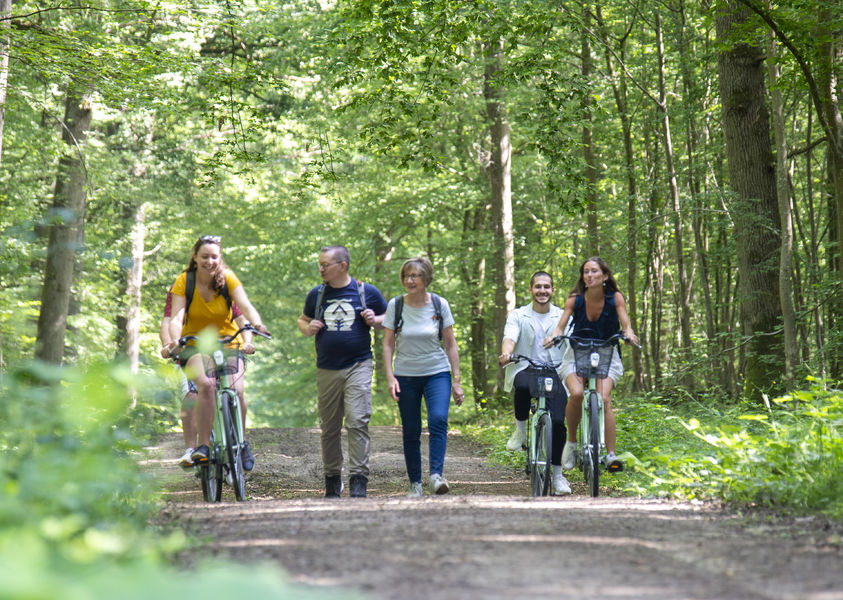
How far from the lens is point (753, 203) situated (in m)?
11.9

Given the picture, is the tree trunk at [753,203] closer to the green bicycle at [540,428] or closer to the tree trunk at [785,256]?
the tree trunk at [785,256]

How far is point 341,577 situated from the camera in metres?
3.56

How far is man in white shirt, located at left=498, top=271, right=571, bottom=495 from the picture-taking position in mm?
8852

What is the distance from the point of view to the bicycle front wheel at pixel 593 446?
7.92 metres

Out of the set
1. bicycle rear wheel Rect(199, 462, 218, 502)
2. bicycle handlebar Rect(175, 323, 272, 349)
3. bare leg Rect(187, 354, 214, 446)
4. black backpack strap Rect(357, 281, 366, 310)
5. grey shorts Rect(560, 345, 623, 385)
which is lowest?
bicycle rear wheel Rect(199, 462, 218, 502)

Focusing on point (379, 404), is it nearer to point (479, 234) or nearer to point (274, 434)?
point (479, 234)

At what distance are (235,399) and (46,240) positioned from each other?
12.8 m

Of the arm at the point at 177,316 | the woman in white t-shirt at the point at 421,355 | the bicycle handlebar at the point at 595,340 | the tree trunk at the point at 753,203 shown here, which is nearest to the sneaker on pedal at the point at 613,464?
the bicycle handlebar at the point at 595,340

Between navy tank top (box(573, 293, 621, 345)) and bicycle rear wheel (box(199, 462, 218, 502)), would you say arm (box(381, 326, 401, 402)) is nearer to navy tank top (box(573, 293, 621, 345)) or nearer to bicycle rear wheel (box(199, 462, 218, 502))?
bicycle rear wheel (box(199, 462, 218, 502))

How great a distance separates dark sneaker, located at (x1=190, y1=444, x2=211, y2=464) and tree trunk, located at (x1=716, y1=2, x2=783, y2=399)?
700 cm

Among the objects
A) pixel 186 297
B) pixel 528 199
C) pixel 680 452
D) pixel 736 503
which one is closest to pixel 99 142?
pixel 528 199

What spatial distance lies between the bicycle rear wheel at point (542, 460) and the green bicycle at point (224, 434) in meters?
2.64

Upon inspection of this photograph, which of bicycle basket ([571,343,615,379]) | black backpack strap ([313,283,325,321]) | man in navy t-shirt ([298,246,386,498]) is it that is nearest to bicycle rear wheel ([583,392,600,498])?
bicycle basket ([571,343,615,379])

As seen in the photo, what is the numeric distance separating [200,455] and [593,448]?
11.0 ft
